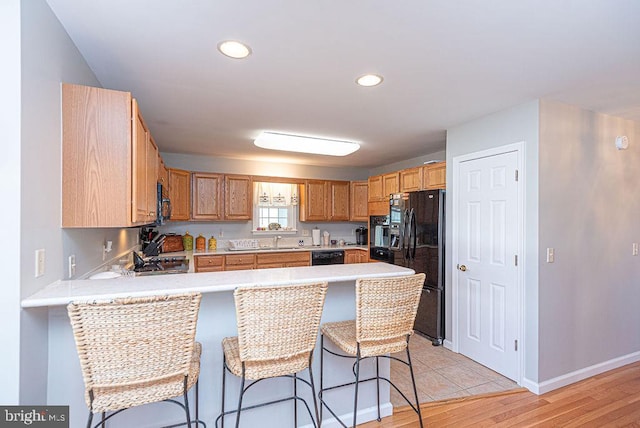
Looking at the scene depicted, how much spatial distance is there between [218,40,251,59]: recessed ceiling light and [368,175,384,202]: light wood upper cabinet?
3.36 metres

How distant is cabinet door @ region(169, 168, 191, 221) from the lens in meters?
4.65

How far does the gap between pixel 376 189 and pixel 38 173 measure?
4.27 meters

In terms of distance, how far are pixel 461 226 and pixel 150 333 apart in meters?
3.08

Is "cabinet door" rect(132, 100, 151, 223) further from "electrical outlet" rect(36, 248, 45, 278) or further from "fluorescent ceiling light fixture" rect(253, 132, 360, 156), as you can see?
"fluorescent ceiling light fixture" rect(253, 132, 360, 156)

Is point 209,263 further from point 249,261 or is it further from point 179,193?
point 179,193

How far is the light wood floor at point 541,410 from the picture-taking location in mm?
2217

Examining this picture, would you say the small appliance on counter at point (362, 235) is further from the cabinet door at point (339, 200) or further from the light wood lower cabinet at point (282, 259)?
the light wood lower cabinet at point (282, 259)

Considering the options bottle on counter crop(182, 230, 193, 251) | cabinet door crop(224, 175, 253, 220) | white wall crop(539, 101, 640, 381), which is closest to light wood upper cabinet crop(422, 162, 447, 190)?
white wall crop(539, 101, 640, 381)

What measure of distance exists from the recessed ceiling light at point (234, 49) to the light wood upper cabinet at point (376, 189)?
132 inches

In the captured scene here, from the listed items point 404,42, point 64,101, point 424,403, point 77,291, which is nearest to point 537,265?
point 424,403

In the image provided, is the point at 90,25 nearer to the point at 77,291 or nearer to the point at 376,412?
the point at 77,291

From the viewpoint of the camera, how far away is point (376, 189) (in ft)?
16.7

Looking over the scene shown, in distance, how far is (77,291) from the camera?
4.79 ft

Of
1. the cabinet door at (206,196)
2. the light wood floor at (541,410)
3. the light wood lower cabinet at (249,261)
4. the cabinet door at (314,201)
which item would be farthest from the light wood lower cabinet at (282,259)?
the light wood floor at (541,410)
